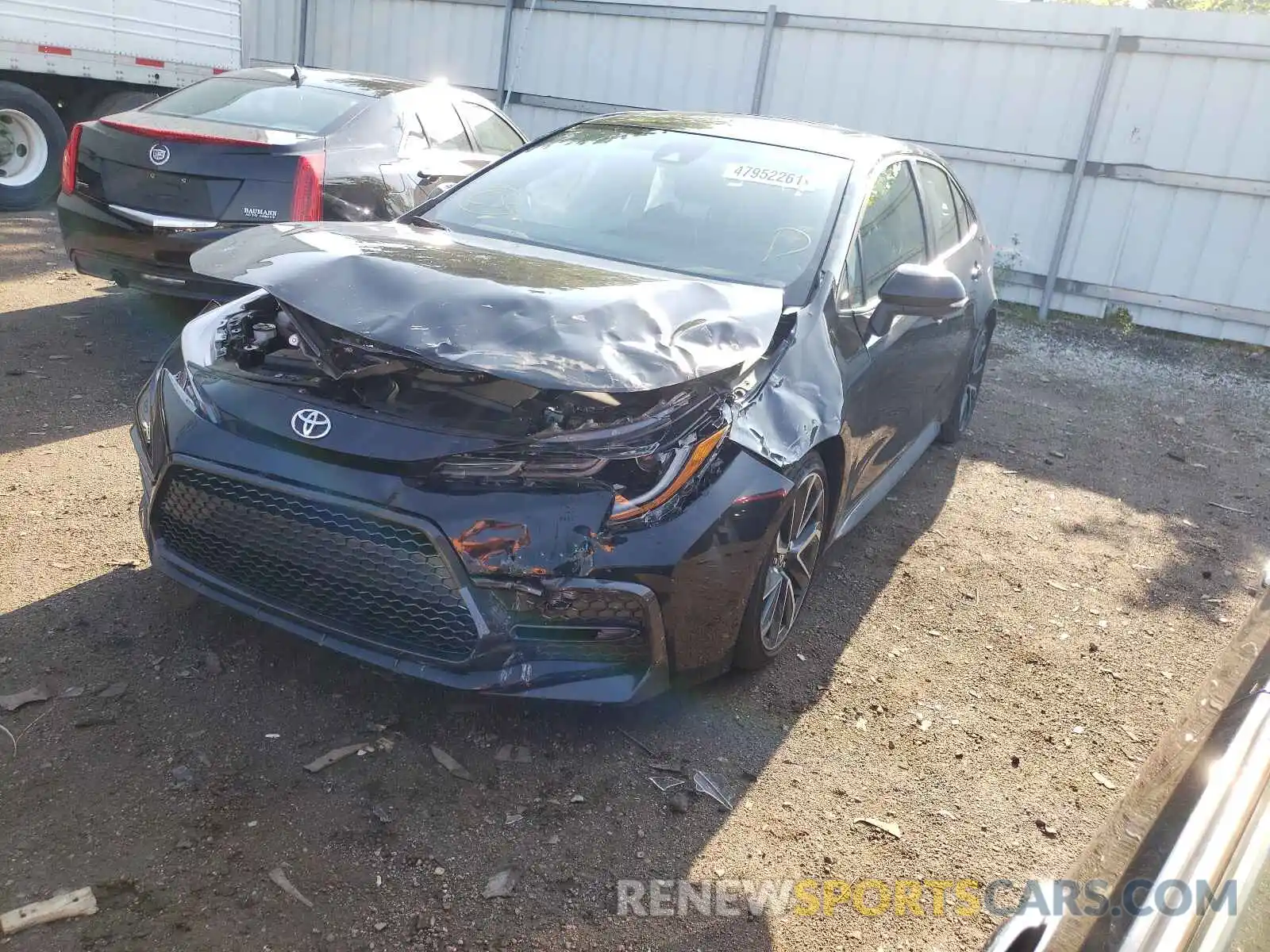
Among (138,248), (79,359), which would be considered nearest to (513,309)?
(138,248)

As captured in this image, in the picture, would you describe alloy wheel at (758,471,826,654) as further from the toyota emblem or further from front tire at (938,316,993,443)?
front tire at (938,316,993,443)

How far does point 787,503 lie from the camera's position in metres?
2.97

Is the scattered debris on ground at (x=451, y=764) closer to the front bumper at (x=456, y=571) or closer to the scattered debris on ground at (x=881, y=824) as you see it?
the front bumper at (x=456, y=571)

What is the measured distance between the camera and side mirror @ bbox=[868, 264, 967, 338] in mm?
3588

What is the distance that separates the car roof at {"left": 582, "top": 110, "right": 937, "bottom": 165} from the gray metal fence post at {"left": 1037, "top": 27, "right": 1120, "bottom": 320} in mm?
5802

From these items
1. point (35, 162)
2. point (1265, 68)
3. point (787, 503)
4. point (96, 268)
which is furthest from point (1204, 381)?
point (35, 162)

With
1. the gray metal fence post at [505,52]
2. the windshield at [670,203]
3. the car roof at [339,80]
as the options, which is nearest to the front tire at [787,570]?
the windshield at [670,203]

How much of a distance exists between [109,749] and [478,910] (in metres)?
1.09

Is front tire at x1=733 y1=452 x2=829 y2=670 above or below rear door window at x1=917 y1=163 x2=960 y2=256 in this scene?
below

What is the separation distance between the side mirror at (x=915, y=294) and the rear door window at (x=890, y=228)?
0.09 meters

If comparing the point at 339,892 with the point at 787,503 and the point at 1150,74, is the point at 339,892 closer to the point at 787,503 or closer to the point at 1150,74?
the point at 787,503

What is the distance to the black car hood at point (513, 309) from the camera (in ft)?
8.41

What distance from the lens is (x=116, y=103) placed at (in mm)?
9992

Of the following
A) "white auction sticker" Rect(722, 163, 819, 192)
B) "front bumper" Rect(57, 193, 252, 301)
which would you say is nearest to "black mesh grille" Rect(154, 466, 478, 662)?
"white auction sticker" Rect(722, 163, 819, 192)
